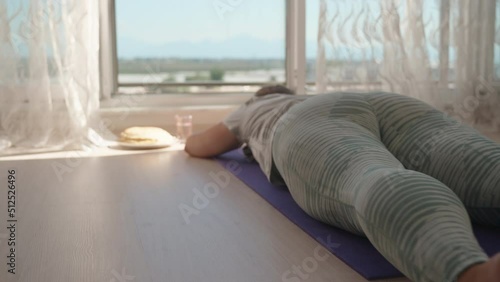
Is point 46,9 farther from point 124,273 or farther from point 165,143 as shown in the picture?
point 124,273

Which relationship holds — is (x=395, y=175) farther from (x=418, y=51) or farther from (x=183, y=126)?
(x=418, y=51)

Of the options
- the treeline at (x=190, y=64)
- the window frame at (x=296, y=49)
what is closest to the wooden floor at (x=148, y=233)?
the window frame at (x=296, y=49)

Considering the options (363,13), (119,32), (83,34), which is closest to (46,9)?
(83,34)

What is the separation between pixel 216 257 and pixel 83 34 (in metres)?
1.39

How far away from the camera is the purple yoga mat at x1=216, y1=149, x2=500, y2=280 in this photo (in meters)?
0.90

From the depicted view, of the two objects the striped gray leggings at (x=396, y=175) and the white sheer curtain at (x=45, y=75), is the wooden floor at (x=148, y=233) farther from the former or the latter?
the white sheer curtain at (x=45, y=75)

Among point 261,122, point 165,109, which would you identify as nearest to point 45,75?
point 165,109

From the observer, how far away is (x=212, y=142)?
1.91m

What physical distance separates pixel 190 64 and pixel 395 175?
2015 millimetres

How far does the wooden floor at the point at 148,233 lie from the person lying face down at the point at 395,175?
103 mm

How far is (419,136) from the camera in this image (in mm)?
1185

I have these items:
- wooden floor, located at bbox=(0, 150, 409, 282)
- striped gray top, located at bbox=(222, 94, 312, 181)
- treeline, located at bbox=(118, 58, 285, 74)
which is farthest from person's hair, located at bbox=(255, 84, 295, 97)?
treeline, located at bbox=(118, 58, 285, 74)

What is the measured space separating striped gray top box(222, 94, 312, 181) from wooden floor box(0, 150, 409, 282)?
103 mm

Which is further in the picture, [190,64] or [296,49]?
[190,64]
